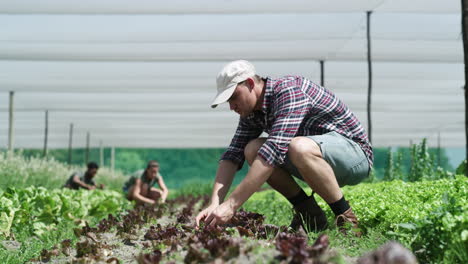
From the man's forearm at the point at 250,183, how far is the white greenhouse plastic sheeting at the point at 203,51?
6.38 meters

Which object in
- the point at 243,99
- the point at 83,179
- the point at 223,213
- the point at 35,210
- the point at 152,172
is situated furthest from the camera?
the point at 83,179

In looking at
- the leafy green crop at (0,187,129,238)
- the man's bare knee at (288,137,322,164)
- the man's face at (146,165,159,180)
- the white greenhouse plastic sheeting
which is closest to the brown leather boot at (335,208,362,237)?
the man's bare knee at (288,137,322,164)

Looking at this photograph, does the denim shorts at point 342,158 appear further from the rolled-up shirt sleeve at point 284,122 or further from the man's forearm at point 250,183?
the man's forearm at point 250,183

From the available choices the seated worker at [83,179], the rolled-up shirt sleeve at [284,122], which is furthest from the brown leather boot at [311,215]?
the seated worker at [83,179]

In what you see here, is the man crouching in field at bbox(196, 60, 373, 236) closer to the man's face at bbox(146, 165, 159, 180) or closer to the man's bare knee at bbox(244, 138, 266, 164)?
the man's bare knee at bbox(244, 138, 266, 164)

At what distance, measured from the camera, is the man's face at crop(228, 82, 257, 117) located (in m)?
3.30

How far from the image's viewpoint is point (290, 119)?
10.4 feet

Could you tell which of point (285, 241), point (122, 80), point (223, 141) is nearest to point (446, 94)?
point (122, 80)

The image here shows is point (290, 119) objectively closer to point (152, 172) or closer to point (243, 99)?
point (243, 99)

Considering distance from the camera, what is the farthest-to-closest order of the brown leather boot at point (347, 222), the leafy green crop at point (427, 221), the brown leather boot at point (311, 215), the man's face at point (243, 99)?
the brown leather boot at point (311, 215)
the man's face at point (243, 99)
the brown leather boot at point (347, 222)
the leafy green crop at point (427, 221)

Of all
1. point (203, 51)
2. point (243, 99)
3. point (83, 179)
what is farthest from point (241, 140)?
point (203, 51)

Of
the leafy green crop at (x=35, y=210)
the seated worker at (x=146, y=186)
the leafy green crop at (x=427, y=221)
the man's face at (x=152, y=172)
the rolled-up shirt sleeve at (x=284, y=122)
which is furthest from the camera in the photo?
the man's face at (x=152, y=172)

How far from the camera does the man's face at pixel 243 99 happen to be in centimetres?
330

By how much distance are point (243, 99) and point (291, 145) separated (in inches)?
16.7
